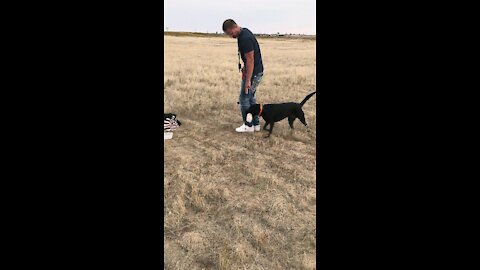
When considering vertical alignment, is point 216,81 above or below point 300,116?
above

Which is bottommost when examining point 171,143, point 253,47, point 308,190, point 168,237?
point 168,237

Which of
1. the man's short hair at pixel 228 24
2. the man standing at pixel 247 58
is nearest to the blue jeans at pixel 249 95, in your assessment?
the man standing at pixel 247 58

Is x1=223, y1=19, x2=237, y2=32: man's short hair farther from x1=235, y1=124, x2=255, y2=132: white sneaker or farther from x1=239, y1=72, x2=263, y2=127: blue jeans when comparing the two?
x1=235, y1=124, x2=255, y2=132: white sneaker

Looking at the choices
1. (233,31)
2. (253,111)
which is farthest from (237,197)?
(233,31)

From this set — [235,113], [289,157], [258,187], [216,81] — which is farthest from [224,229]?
[216,81]

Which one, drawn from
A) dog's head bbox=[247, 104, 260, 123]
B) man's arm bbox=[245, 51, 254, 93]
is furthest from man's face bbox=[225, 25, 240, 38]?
dog's head bbox=[247, 104, 260, 123]

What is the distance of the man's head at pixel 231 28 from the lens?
13.9 ft

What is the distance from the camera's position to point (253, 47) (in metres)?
4.45

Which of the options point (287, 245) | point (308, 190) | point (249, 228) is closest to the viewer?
point (287, 245)

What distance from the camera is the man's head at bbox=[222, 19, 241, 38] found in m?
4.25

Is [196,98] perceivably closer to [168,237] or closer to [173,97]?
[173,97]

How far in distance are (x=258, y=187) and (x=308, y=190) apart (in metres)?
0.56

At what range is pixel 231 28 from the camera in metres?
4.27

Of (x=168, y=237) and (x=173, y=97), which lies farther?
(x=173, y=97)
